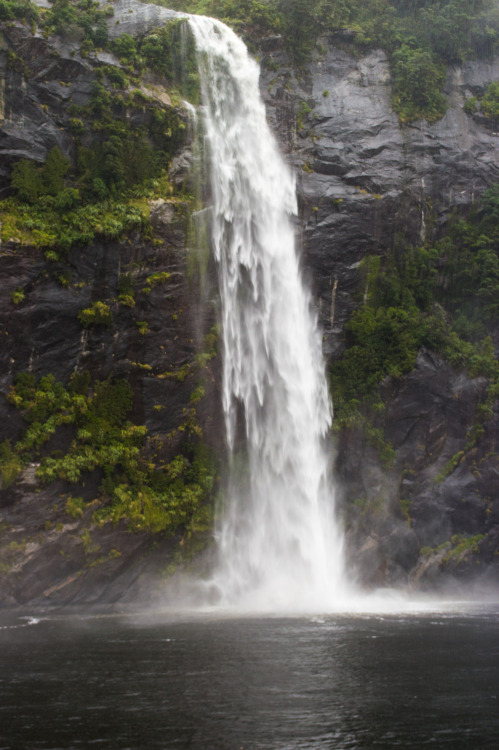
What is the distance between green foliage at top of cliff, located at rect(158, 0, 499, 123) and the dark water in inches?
1012

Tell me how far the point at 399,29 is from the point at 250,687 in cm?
3358

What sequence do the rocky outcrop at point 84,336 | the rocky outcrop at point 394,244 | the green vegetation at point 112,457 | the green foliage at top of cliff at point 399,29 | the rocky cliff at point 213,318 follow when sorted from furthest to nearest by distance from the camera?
the green foliage at top of cliff at point 399,29
the rocky outcrop at point 394,244
the rocky cliff at point 213,318
the green vegetation at point 112,457
the rocky outcrop at point 84,336

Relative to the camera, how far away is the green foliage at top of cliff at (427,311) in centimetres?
2633

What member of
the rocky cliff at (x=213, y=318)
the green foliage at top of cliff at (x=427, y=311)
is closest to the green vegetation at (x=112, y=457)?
Result: the rocky cliff at (x=213, y=318)

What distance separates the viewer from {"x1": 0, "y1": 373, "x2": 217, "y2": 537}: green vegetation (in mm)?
19531

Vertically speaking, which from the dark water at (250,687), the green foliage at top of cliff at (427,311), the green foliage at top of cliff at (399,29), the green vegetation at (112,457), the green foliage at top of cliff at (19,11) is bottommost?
the dark water at (250,687)

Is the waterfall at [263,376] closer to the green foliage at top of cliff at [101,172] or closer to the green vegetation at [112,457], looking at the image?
the green vegetation at [112,457]

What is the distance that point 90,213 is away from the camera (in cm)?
2209

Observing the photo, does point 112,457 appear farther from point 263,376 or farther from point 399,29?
point 399,29

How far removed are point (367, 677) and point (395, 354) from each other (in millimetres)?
17265

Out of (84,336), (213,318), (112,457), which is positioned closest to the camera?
(112,457)

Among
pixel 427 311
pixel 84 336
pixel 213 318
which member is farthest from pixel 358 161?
pixel 84 336

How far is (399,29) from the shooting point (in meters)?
32.9

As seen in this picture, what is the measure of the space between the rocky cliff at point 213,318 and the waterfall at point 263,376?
90 centimetres
